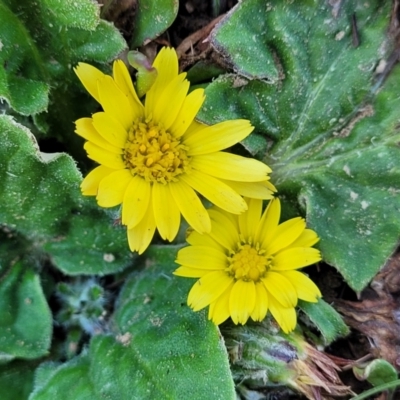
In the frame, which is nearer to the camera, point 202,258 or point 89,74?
point 89,74

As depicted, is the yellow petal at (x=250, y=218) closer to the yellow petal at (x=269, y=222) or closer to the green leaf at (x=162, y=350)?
the yellow petal at (x=269, y=222)

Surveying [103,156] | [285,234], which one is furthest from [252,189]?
[103,156]

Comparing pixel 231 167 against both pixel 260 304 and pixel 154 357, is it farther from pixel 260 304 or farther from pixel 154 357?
pixel 154 357

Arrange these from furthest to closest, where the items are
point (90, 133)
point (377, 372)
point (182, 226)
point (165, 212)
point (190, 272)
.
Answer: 1. point (182, 226)
2. point (377, 372)
3. point (190, 272)
4. point (165, 212)
5. point (90, 133)

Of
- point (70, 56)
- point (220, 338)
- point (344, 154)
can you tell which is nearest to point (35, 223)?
point (70, 56)

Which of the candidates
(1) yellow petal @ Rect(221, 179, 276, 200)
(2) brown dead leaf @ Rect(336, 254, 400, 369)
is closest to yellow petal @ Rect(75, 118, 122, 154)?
(1) yellow petal @ Rect(221, 179, 276, 200)

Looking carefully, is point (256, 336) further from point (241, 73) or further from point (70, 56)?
point (70, 56)
